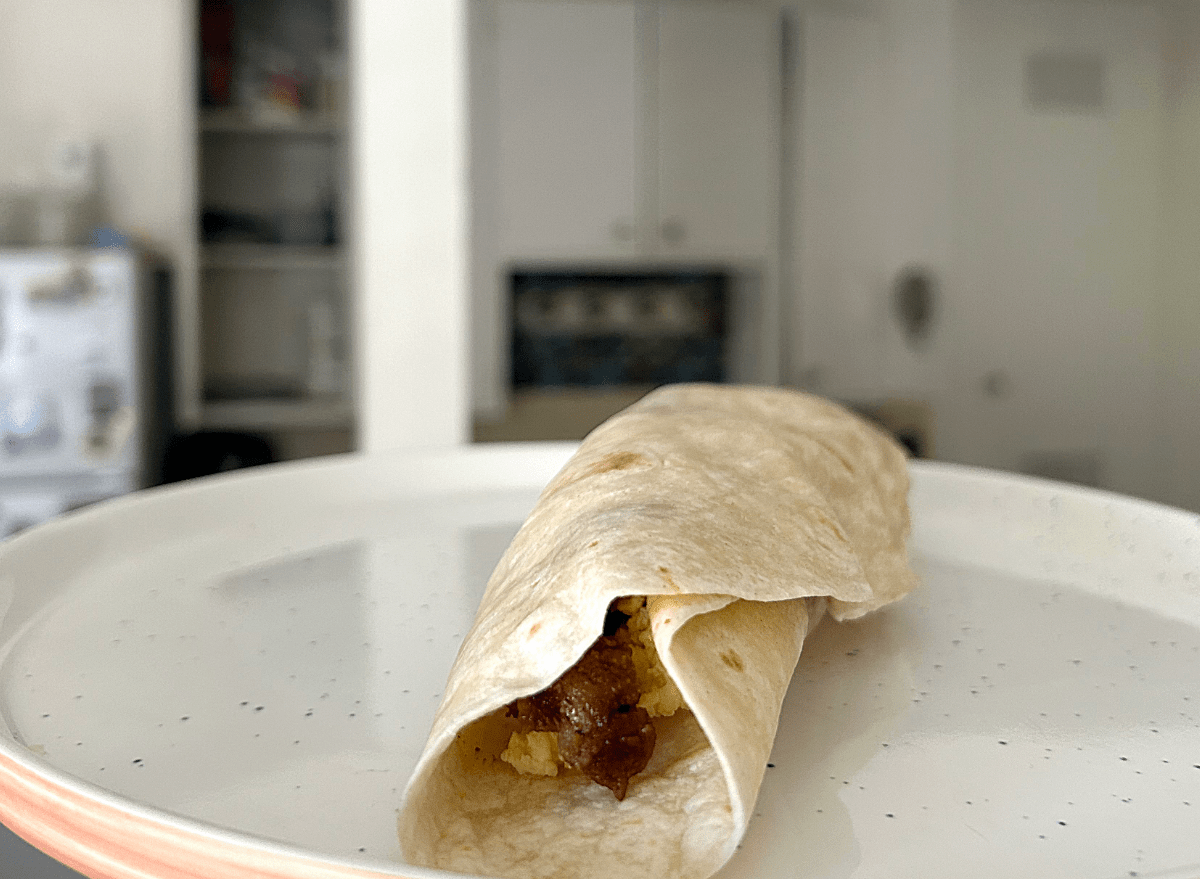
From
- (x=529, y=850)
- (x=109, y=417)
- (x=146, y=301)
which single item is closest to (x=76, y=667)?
(x=529, y=850)

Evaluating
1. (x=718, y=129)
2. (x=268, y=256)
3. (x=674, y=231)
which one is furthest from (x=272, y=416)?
(x=718, y=129)

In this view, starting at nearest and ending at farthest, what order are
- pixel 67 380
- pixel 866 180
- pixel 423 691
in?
pixel 423 691, pixel 67 380, pixel 866 180

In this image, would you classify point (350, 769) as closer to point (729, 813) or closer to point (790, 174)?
point (729, 813)

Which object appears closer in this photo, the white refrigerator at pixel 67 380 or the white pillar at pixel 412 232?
the white pillar at pixel 412 232

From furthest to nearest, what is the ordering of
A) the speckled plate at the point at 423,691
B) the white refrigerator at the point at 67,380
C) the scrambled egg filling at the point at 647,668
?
the white refrigerator at the point at 67,380 → the scrambled egg filling at the point at 647,668 → the speckled plate at the point at 423,691

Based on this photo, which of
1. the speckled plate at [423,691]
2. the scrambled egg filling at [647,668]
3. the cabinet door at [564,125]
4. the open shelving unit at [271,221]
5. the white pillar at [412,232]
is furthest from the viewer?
the open shelving unit at [271,221]

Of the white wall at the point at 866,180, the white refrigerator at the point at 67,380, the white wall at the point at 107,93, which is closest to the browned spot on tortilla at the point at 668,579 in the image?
the white refrigerator at the point at 67,380

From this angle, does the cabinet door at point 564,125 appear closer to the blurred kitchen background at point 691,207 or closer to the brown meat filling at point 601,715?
the blurred kitchen background at point 691,207

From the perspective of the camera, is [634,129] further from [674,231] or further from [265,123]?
[265,123]
